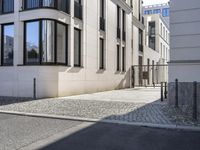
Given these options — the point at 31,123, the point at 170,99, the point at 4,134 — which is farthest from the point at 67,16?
the point at 4,134

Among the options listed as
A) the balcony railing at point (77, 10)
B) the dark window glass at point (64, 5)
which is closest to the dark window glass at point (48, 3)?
the dark window glass at point (64, 5)

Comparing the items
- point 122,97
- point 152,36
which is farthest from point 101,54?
point 152,36

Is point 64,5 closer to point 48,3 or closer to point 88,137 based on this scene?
point 48,3

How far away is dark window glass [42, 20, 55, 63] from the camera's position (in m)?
16.1

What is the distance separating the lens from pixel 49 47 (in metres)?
16.2

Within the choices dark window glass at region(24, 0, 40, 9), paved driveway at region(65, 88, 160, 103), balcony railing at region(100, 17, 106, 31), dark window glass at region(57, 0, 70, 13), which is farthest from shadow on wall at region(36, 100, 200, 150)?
balcony railing at region(100, 17, 106, 31)

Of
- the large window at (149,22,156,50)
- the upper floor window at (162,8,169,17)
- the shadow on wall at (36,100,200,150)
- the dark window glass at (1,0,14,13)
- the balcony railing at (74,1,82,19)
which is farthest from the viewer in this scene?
the upper floor window at (162,8,169,17)

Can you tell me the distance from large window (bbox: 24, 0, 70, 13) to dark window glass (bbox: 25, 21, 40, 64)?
0.97m

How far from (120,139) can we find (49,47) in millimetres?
10406

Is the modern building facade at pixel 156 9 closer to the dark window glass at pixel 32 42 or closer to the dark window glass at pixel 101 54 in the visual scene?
the dark window glass at pixel 101 54

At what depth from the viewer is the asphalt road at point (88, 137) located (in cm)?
613

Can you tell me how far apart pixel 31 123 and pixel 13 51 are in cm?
941

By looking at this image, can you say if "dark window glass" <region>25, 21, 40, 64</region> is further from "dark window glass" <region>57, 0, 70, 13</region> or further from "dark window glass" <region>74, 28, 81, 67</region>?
"dark window glass" <region>74, 28, 81, 67</region>

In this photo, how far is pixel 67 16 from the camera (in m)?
17.3
